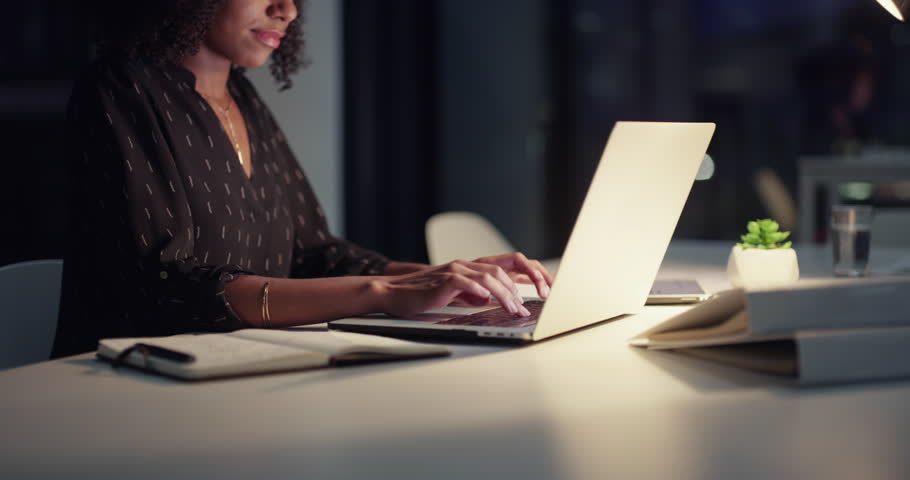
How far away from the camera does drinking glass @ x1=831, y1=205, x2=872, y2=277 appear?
151cm

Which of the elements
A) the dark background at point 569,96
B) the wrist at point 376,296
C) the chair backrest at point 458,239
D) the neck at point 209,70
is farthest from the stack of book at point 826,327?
the dark background at point 569,96

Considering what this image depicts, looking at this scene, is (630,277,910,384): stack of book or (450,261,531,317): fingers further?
(450,261,531,317): fingers

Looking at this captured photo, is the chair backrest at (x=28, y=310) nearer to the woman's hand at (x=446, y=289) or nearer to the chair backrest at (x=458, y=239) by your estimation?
the woman's hand at (x=446, y=289)

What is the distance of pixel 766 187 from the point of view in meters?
4.77

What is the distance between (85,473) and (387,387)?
0.28 metres

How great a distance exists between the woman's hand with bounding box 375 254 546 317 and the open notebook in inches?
4.7

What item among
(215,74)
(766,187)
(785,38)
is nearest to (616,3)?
(785,38)

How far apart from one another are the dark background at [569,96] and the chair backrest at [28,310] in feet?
7.97

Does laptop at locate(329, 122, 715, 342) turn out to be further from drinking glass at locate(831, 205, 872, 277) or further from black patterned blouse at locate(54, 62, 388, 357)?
drinking glass at locate(831, 205, 872, 277)

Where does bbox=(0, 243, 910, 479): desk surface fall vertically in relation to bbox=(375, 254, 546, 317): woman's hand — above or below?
below

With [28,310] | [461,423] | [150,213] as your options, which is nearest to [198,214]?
[150,213]

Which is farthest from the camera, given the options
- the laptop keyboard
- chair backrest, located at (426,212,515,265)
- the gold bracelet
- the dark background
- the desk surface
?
the dark background

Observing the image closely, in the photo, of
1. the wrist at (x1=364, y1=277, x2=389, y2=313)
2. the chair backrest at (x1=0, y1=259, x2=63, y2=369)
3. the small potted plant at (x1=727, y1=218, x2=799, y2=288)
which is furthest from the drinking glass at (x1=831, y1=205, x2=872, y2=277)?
the chair backrest at (x1=0, y1=259, x2=63, y2=369)

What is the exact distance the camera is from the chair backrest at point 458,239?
2279 millimetres
